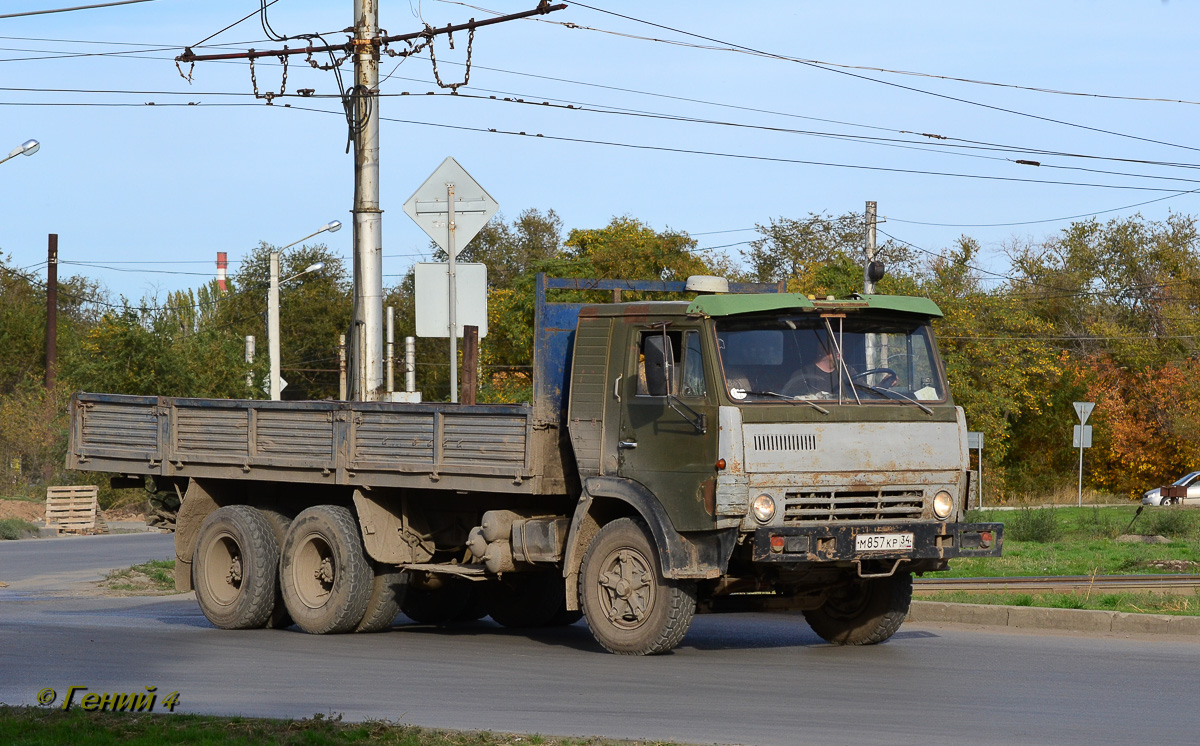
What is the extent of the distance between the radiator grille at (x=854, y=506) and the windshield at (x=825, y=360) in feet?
2.26

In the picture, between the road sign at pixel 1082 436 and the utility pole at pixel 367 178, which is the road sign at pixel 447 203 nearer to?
the utility pole at pixel 367 178

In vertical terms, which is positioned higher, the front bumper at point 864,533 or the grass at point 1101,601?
the front bumper at point 864,533

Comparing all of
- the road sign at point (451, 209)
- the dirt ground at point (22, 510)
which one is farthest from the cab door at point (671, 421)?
the dirt ground at point (22, 510)

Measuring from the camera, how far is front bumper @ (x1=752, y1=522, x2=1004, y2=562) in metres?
10.1

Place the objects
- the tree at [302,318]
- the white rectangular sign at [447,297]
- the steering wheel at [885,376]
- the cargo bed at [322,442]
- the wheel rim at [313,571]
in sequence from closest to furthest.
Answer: the steering wheel at [885,376]
the cargo bed at [322,442]
the wheel rim at [313,571]
the white rectangular sign at [447,297]
the tree at [302,318]

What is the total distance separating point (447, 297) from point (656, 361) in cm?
312

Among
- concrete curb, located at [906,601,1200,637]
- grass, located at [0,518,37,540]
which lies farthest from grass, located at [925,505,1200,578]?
grass, located at [0,518,37,540]

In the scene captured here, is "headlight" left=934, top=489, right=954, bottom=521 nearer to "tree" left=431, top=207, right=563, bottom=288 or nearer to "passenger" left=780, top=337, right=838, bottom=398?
"passenger" left=780, top=337, right=838, bottom=398

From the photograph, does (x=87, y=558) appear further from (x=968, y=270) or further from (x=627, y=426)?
(x=968, y=270)

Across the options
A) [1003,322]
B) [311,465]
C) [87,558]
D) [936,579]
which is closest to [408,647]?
[311,465]

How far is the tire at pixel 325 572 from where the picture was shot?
41.8 feet

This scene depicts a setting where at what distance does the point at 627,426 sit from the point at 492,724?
3.70 meters

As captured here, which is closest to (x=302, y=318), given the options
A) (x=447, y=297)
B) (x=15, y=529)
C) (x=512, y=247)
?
(x=512, y=247)

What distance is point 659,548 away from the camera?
409 inches
